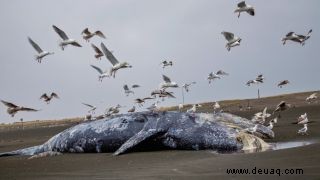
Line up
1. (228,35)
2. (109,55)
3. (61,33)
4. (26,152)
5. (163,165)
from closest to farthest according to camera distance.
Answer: (163,165) < (26,152) < (109,55) < (61,33) < (228,35)

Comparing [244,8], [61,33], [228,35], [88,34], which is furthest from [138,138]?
[88,34]

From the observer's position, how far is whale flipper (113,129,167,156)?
46.0ft

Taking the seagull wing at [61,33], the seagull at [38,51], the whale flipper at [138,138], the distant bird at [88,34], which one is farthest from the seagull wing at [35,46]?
the whale flipper at [138,138]

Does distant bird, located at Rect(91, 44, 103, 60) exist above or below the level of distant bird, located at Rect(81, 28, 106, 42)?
below

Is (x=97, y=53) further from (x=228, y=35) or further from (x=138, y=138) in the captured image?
(x=138, y=138)

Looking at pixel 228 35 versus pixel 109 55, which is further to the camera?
pixel 228 35

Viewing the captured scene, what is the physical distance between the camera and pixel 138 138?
14.3m

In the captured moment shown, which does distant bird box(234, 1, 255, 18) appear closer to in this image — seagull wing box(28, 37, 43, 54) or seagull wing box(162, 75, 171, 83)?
seagull wing box(162, 75, 171, 83)

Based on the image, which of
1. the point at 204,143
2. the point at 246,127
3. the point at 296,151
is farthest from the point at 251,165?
the point at 246,127

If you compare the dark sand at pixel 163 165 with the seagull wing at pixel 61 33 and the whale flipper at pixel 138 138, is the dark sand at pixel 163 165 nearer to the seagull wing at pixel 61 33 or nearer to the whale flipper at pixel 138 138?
the whale flipper at pixel 138 138

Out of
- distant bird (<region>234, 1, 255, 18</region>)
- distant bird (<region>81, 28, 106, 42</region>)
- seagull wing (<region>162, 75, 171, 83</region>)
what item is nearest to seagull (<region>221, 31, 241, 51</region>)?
distant bird (<region>234, 1, 255, 18</region>)

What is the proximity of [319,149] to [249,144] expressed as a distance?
331 cm

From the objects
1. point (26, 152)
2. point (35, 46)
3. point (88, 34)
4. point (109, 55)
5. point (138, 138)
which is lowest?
point (26, 152)

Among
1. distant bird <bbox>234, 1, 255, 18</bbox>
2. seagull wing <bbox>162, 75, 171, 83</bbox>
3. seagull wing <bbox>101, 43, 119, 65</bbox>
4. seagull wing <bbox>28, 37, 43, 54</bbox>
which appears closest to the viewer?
seagull wing <bbox>101, 43, 119, 65</bbox>
